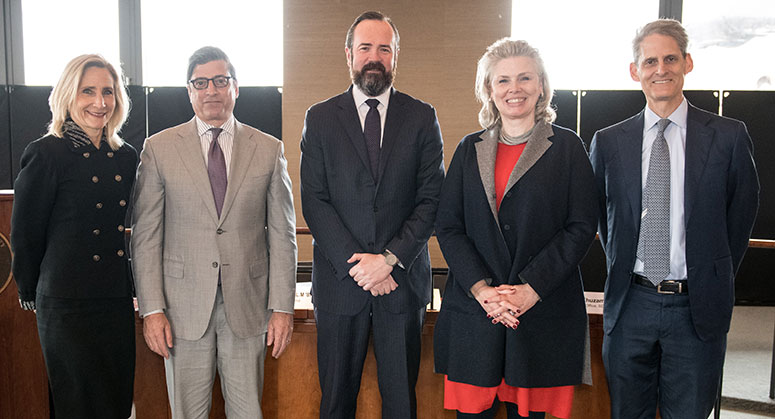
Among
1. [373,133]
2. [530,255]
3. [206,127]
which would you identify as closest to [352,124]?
[373,133]

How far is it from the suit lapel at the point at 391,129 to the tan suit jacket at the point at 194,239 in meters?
0.43

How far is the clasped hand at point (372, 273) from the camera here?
1.94 m

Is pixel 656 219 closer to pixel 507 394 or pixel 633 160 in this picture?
pixel 633 160

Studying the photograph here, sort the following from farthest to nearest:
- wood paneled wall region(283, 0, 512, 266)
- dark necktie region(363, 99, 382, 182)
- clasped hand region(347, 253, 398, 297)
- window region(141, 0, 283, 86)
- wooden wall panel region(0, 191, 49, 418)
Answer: window region(141, 0, 283, 86) → wood paneled wall region(283, 0, 512, 266) → wooden wall panel region(0, 191, 49, 418) → dark necktie region(363, 99, 382, 182) → clasped hand region(347, 253, 398, 297)

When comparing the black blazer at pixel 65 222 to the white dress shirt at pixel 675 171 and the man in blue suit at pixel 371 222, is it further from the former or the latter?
the white dress shirt at pixel 675 171

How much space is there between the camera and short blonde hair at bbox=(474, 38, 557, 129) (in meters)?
1.95

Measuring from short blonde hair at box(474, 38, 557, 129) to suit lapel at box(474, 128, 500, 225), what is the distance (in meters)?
0.07

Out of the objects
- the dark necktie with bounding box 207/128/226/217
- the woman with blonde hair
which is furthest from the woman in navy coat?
the woman with blonde hair

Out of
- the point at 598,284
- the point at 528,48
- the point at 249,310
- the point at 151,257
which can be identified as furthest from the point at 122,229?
the point at 598,284

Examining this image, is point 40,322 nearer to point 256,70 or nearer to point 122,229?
point 122,229

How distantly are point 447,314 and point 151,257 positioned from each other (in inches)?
42.0

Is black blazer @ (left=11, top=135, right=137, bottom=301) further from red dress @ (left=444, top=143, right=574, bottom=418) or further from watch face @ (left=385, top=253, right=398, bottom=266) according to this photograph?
red dress @ (left=444, top=143, right=574, bottom=418)

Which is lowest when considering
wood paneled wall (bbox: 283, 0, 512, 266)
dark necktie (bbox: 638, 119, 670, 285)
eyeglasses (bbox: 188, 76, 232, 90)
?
dark necktie (bbox: 638, 119, 670, 285)

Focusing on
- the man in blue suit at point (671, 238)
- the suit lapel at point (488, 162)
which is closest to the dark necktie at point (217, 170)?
the suit lapel at point (488, 162)
